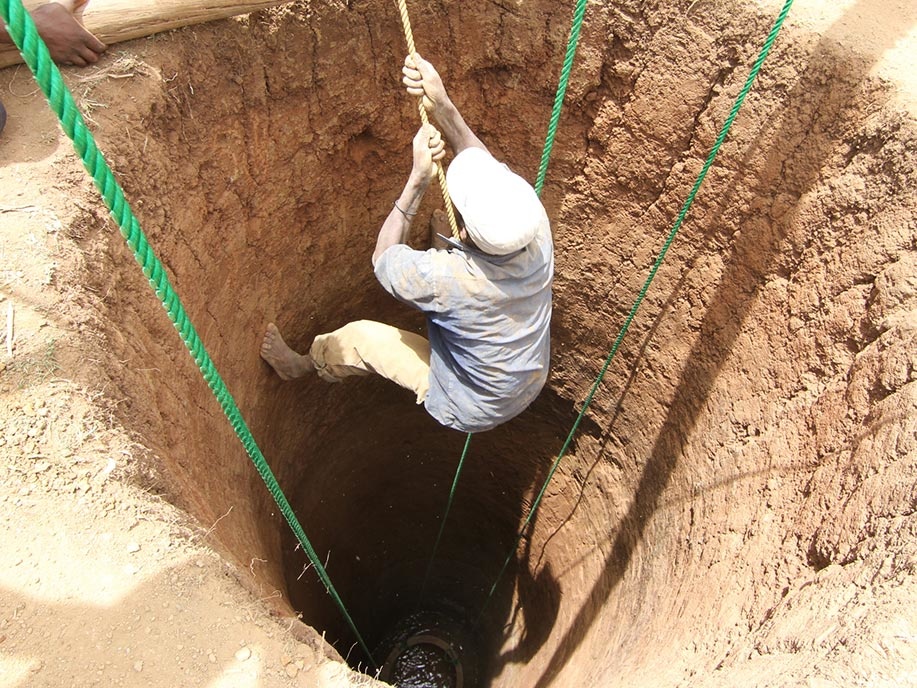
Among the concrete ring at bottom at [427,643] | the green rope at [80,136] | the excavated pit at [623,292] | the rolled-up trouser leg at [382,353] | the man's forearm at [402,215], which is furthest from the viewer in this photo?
the concrete ring at bottom at [427,643]

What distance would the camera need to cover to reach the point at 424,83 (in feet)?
8.58

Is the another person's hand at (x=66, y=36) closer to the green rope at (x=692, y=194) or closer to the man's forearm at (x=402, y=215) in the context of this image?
the man's forearm at (x=402, y=215)

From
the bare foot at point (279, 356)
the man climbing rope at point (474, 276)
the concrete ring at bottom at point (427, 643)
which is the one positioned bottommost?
the concrete ring at bottom at point (427, 643)

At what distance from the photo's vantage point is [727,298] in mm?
3457

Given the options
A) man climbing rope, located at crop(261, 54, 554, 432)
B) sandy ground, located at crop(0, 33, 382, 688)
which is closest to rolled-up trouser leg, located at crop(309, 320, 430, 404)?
man climbing rope, located at crop(261, 54, 554, 432)

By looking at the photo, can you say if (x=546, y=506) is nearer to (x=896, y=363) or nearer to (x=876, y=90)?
(x=896, y=363)

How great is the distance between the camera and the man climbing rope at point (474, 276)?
2375 mm

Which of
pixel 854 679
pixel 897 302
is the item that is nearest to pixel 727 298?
pixel 897 302

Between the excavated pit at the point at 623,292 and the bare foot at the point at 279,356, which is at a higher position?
the excavated pit at the point at 623,292

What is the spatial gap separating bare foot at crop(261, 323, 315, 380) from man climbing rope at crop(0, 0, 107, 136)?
60.1 inches

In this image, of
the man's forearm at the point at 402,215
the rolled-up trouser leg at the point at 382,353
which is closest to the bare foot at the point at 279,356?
the rolled-up trouser leg at the point at 382,353

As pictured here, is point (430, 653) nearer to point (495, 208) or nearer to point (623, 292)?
point (623, 292)

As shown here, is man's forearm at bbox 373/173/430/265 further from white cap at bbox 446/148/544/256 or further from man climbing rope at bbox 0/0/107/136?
man climbing rope at bbox 0/0/107/136

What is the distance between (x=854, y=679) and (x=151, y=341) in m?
2.56
